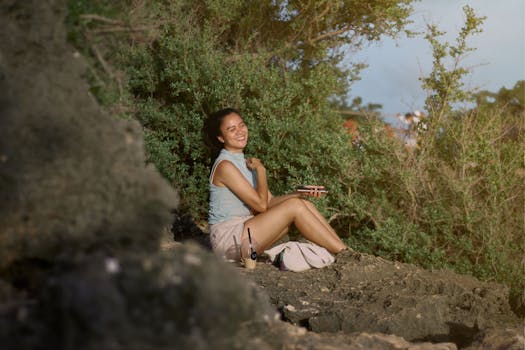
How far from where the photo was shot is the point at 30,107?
2.43 m

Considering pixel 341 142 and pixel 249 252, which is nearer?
pixel 249 252

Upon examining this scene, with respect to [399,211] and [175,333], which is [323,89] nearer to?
[399,211]

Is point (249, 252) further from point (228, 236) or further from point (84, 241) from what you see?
point (84, 241)

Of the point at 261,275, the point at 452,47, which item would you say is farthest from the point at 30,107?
the point at 452,47

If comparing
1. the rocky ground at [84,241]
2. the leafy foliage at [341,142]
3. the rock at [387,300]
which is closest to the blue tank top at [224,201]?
the rock at [387,300]

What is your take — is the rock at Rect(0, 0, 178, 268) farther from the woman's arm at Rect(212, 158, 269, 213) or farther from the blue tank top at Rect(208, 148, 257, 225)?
the blue tank top at Rect(208, 148, 257, 225)

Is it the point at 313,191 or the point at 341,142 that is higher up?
the point at 341,142

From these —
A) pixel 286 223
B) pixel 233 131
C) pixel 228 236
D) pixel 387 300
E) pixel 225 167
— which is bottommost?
pixel 387 300

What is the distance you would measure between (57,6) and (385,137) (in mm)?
4349

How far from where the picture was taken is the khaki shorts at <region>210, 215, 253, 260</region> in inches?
220

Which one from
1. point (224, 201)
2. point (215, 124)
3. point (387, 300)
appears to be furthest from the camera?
point (215, 124)

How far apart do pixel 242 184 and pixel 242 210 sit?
1.15 feet

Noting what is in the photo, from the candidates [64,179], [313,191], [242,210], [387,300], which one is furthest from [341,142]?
[64,179]

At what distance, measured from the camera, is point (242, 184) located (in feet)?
18.2
